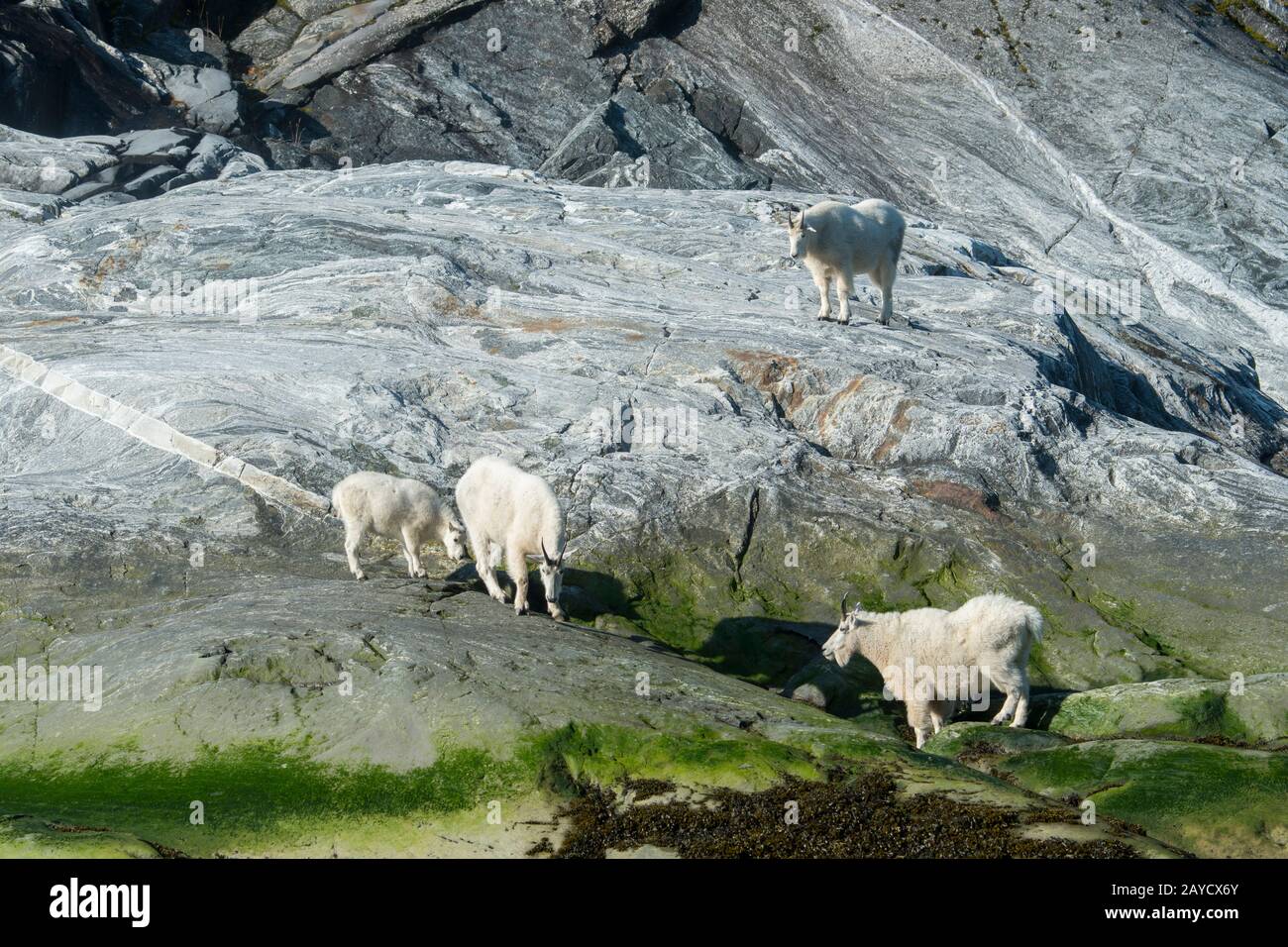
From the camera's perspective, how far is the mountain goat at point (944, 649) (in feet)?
64.3

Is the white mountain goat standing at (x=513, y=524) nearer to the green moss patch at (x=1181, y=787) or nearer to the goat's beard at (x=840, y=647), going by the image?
the goat's beard at (x=840, y=647)

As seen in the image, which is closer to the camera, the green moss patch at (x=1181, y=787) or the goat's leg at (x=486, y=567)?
the green moss patch at (x=1181, y=787)

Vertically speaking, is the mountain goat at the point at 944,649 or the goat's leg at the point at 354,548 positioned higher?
the goat's leg at the point at 354,548

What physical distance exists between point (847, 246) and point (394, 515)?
13190 millimetres

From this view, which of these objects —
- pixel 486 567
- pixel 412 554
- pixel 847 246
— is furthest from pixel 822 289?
pixel 412 554

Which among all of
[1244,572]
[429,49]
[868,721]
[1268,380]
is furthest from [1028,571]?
[429,49]

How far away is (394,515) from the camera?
21938 mm

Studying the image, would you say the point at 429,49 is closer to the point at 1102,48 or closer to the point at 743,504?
the point at 1102,48

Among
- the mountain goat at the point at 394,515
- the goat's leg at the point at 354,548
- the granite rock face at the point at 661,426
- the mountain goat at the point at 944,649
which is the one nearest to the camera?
the mountain goat at the point at 944,649

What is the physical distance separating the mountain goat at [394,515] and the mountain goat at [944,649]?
6968mm

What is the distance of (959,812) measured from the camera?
14.1 metres

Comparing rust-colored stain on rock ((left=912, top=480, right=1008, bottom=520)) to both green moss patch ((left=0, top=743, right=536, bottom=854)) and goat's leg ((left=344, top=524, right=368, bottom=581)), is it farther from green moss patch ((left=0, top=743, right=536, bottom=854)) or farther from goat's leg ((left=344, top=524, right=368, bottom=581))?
green moss patch ((left=0, top=743, right=536, bottom=854))

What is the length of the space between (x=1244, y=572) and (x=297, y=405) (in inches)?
727

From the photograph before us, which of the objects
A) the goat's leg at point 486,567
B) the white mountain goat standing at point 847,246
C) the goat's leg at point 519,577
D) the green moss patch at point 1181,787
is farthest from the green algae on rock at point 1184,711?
the white mountain goat standing at point 847,246
